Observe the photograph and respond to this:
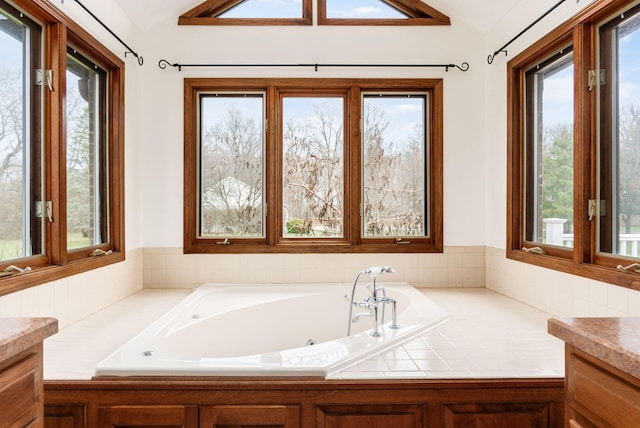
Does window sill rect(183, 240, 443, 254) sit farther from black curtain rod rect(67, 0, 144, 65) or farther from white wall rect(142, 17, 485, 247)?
black curtain rod rect(67, 0, 144, 65)

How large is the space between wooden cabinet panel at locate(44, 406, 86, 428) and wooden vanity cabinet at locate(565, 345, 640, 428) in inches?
62.1

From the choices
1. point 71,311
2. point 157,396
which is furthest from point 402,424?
point 71,311

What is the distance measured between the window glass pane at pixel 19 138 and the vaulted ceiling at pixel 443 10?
0.92 m

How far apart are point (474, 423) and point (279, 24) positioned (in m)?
2.75

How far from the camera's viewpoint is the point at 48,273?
78.7 inches

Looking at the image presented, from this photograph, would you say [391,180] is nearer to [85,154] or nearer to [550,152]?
[550,152]

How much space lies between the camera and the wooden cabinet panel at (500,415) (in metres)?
1.54

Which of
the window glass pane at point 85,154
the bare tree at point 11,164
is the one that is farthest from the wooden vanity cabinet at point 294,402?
the window glass pane at point 85,154

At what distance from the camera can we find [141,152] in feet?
10.1

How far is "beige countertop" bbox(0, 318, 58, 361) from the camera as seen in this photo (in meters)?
0.91

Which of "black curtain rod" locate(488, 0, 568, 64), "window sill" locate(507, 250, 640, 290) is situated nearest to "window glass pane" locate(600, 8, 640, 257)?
"window sill" locate(507, 250, 640, 290)

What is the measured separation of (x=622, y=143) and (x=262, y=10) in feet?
8.00

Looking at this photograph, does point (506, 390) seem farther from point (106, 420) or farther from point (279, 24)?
point (279, 24)

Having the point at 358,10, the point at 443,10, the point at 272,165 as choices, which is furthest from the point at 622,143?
the point at 272,165
